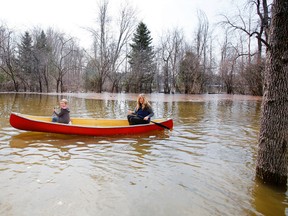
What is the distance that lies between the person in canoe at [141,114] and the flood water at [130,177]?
1.00 meters

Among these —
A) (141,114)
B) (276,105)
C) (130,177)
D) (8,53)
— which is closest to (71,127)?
(141,114)

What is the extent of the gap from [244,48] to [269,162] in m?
34.5

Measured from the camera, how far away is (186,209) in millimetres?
3309

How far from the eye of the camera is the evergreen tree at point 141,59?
119 ft

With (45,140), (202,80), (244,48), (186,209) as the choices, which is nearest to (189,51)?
(202,80)

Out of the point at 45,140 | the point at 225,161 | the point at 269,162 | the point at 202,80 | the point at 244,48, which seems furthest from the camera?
the point at 202,80

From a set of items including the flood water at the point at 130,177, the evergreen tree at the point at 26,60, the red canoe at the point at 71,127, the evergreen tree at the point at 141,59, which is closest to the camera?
the flood water at the point at 130,177

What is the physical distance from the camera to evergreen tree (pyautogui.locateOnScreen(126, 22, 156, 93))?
3634 centimetres

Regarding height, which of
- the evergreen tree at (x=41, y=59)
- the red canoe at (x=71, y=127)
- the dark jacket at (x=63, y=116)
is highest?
the evergreen tree at (x=41, y=59)

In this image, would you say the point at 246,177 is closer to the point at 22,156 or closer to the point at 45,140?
the point at 22,156

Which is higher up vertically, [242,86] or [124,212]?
[242,86]

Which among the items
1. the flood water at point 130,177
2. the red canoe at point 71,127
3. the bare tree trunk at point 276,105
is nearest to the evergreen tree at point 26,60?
the red canoe at point 71,127

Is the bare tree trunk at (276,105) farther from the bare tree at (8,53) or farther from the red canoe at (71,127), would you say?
the bare tree at (8,53)

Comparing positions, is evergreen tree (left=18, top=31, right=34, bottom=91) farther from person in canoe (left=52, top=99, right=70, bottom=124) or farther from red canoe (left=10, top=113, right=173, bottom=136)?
red canoe (left=10, top=113, right=173, bottom=136)
